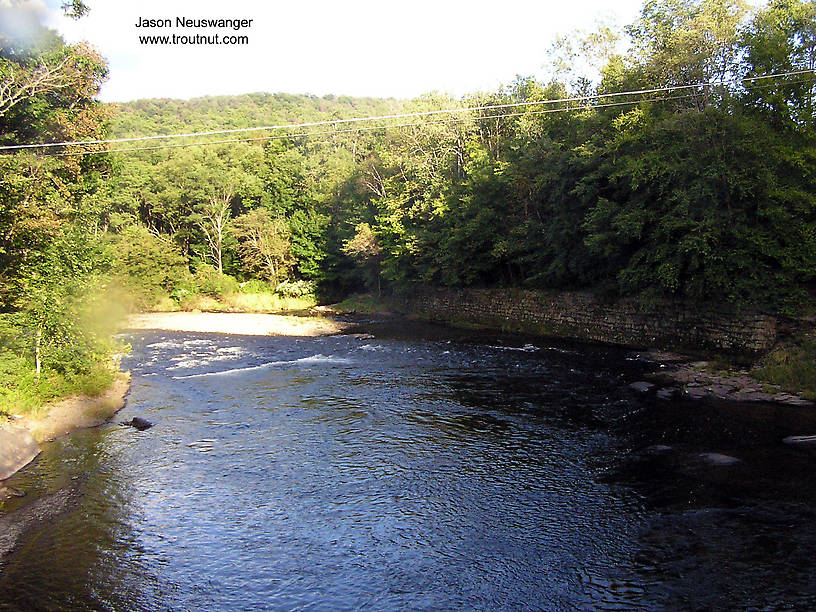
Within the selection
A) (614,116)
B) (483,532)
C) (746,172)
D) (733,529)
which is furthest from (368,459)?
(614,116)

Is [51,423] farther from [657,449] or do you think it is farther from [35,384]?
[657,449]

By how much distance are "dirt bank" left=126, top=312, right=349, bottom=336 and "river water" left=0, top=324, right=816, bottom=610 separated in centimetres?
1398

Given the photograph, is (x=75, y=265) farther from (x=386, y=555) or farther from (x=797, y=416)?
(x=797, y=416)

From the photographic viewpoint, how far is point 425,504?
1131 centimetres

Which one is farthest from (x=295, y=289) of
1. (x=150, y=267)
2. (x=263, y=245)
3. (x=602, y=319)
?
(x=602, y=319)

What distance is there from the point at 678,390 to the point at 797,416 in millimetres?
3323

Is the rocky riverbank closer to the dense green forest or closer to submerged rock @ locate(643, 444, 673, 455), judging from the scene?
the dense green forest

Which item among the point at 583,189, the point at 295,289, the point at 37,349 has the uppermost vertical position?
the point at 583,189

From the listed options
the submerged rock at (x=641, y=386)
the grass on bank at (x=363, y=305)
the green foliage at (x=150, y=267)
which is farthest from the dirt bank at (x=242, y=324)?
the submerged rock at (x=641, y=386)

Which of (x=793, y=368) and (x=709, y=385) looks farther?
(x=709, y=385)

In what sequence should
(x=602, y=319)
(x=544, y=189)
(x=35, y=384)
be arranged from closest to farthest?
(x=35, y=384) → (x=602, y=319) → (x=544, y=189)

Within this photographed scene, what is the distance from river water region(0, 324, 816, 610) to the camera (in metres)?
8.47

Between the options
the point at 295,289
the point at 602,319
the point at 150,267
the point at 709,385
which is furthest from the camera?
the point at 295,289

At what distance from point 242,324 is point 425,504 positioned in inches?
1053
